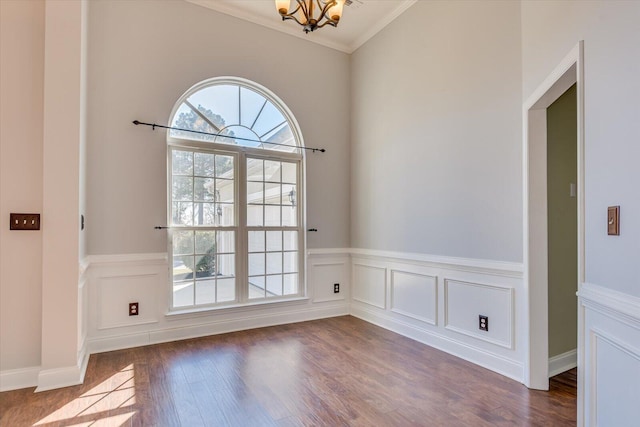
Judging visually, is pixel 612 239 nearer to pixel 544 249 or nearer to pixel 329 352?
pixel 544 249

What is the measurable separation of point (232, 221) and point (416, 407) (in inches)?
101

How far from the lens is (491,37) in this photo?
274 centimetres

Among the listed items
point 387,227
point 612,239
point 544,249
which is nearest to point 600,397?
point 612,239

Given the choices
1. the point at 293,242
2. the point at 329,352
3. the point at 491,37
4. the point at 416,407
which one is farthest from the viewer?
the point at 293,242

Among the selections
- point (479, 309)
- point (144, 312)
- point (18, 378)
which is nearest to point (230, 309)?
point (144, 312)

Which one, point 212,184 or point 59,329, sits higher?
point 212,184

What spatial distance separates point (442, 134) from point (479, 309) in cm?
160

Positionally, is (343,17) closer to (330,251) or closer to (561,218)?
(330,251)

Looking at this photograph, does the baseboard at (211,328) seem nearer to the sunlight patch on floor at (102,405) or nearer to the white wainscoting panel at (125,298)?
the white wainscoting panel at (125,298)

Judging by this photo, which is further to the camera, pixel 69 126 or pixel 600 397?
pixel 69 126

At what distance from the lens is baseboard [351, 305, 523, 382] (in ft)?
8.44

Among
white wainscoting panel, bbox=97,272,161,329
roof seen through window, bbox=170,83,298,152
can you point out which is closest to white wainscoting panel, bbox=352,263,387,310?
roof seen through window, bbox=170,83,298,152

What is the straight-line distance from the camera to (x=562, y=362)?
8.75 feet

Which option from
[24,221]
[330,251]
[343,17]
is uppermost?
[343,17]
